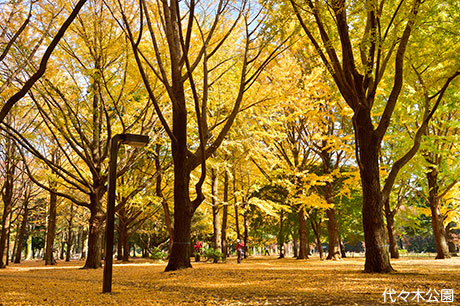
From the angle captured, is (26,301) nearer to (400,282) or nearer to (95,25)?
(400,282)

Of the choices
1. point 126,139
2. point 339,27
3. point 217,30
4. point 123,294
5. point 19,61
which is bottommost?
point 123,294

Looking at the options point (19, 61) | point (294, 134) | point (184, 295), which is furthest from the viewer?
point (294, 134)

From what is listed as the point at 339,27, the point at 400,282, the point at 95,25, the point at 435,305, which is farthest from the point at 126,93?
the point at 435,305

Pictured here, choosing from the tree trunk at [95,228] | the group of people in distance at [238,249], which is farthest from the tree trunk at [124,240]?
the tree trunk at [95,228]

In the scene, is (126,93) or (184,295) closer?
(184,295)

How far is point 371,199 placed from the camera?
7980 mm

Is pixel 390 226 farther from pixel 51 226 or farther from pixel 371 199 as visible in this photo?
pixel 51 226

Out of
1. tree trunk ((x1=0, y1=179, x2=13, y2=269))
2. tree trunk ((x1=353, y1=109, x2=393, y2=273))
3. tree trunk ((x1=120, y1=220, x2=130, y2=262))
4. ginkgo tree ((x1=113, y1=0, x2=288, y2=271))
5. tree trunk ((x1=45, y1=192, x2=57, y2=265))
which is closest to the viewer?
tree trunk ((x1=353, y1=109, x2=393, y2=273))

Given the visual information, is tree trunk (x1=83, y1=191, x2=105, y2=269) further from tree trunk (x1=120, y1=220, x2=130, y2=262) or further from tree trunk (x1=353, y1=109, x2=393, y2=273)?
tree trunk (x1=120, y1=220, x2=130, y2=262)

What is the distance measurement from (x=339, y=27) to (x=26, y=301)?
807cm

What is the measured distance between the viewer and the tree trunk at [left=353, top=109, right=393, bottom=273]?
7719 millimetres

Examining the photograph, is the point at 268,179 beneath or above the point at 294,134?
beneath

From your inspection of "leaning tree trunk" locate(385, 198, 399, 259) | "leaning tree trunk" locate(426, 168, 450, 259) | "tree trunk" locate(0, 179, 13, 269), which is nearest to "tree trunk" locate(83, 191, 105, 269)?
"tree trunk" locate(0, 179, 13, 269)

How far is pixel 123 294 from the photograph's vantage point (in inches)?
224
